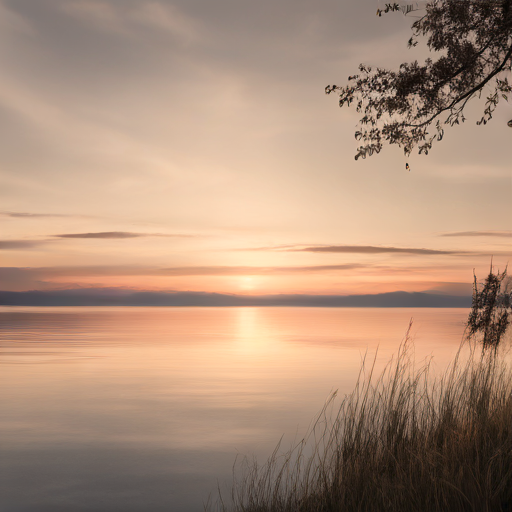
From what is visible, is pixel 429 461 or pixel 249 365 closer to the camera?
pixel 429 461

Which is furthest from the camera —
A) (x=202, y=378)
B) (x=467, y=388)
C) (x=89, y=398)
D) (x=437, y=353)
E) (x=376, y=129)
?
(x=437, y=353)

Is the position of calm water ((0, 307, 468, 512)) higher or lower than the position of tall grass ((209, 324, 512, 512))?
lower

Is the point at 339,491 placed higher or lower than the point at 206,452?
higher

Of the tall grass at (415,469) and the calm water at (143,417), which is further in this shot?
the calm water at (143,417)

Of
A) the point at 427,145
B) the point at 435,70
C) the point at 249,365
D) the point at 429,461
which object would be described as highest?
the point at 435,70

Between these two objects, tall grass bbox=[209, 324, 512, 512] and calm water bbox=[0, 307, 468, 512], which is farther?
calm water bbox=[0, 307, 468, 512]

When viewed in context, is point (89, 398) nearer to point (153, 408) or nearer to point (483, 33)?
point (153, 408)

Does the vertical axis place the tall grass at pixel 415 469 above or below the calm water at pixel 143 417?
above

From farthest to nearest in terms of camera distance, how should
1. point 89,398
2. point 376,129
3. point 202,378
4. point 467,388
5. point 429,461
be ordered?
point 202,378 < point 89,398 < point 376,129 < point 467,388 < point 429,461

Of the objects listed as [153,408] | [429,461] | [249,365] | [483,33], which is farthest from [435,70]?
[249,365]

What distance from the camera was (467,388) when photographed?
30.8ft

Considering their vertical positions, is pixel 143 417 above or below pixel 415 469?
below

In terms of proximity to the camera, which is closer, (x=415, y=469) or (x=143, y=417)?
(x=415, y=469)

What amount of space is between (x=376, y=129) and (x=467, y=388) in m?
5.08
